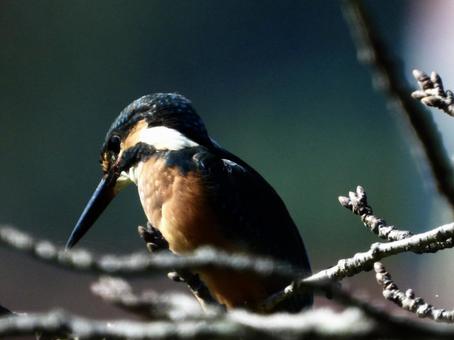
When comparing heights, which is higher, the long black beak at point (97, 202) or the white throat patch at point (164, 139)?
the white throat patch at point (164, 139)

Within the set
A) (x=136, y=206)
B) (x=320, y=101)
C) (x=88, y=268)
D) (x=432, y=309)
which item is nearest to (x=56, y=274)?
(x=136, y=206)

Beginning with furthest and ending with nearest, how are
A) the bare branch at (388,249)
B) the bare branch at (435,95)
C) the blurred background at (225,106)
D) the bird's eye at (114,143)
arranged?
the blurred background at (225,106)
the bird's eye at (114,143)
the bare branch at (435,95)
the bare branch at (388,249)

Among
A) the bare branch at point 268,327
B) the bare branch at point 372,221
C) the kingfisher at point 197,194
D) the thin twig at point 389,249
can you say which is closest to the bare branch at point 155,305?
the bare branch at point 268,327

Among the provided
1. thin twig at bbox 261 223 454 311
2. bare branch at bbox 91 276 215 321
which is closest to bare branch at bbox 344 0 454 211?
bare branch at bbox 91 276 215 321

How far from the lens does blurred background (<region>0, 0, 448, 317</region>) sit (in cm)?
609

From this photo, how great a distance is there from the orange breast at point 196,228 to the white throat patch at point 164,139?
173mm

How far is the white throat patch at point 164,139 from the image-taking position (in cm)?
290

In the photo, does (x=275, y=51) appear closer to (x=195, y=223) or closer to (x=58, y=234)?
(x=58, y=234)

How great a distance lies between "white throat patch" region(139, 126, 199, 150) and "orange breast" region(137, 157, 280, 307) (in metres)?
0.17

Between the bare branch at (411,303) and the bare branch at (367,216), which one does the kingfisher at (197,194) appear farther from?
the bare branch at (411,303)

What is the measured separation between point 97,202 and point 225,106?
11.2ft

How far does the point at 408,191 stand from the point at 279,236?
3.46 m

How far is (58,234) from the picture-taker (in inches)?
244

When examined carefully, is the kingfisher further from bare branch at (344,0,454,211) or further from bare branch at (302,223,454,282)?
bare branch at (344,0,454,211)
